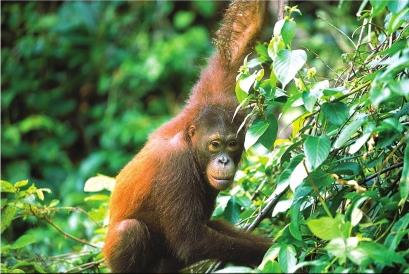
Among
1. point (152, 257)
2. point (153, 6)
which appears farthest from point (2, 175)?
point (152, 257)

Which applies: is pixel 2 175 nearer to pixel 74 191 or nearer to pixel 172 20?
pixel 74 191

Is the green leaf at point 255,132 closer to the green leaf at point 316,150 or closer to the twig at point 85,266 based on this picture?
the green leaf at point 316,150

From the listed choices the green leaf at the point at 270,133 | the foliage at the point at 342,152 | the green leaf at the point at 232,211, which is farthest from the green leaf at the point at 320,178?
the green leaf at the point at 232,211

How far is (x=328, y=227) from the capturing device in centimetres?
255

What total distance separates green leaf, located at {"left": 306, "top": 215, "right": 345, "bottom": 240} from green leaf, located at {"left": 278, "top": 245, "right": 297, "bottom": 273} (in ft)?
0.59

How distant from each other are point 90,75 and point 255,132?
7.54 metres

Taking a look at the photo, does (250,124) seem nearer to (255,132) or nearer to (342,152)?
(255,132)

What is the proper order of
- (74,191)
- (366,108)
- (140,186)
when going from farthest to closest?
(74,191) → (140,186) → (366,108)

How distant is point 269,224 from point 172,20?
639cm

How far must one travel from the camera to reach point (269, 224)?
4516mm

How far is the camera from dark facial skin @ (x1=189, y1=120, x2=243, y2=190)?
4062 mm

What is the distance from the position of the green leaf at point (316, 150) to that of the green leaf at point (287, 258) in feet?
1.06

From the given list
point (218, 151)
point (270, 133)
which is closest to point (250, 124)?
point (270, 133)


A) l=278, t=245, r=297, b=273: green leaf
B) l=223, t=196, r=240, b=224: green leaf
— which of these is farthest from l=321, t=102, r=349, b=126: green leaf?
l=223, t=196, r=240, b=224: green leaf
